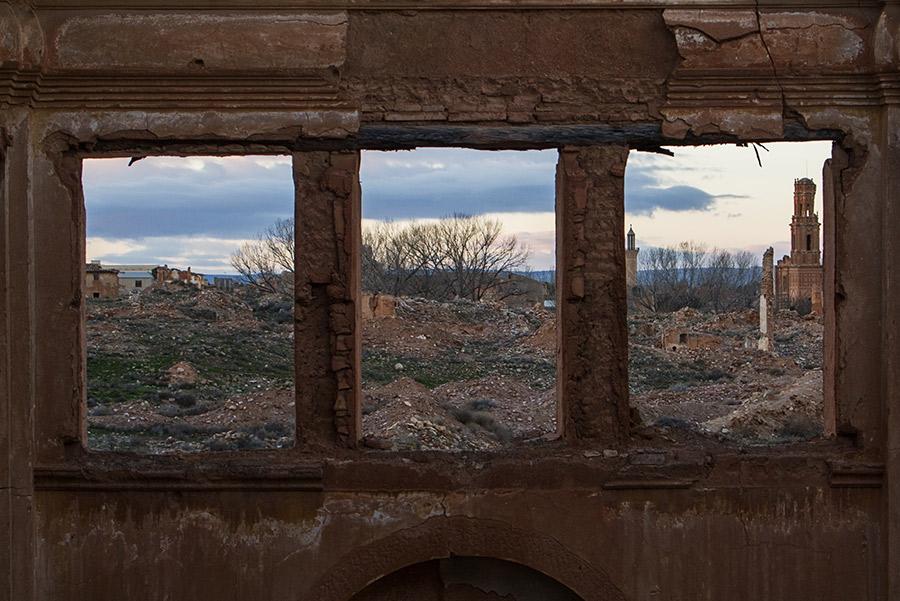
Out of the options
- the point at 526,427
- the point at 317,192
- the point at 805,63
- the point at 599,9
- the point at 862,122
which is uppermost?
the point at 599,9

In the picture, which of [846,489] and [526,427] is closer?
[846,489]

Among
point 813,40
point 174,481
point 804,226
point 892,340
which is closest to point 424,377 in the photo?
point 174,481

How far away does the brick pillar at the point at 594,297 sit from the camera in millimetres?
5352

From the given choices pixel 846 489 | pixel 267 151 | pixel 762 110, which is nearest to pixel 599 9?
pixel 762 110

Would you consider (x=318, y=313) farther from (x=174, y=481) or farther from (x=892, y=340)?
(x=892, y=340)

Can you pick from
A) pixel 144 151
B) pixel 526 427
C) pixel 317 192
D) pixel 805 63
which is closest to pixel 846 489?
pixel 805 63

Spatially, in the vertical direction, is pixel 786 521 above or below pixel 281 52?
below

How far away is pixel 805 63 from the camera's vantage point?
5266 mm

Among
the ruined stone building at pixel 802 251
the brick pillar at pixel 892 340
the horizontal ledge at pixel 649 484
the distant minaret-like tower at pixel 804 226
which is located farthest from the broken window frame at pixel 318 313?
the distant minaret-like tower at pixel 804 226

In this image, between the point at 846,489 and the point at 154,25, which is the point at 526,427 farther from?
the point at 154,25

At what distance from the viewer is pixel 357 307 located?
5445 millimetres

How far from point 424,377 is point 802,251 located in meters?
29.2

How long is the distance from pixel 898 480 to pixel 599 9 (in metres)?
3.15

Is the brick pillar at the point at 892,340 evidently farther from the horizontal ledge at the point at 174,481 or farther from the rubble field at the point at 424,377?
the horizontal ledge at the point at 174,481
